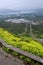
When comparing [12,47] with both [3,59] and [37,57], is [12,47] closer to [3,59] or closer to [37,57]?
[3,59]

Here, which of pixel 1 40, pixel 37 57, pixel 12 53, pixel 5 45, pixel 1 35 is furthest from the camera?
pixel 1 35

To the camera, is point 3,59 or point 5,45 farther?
point 5,45

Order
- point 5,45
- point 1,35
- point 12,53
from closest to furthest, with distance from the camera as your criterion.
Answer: point 12,53 < point 5,45 < point 1,35

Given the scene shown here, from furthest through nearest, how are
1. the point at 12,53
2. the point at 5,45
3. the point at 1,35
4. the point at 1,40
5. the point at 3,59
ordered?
the point at 1,35
the point at 1,40
the point at 5,45
the point at 12,53
the point at 3,59

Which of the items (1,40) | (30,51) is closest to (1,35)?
(1,40)

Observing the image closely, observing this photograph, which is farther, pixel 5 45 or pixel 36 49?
pixel 5 45

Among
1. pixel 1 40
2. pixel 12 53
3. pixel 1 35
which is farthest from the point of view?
pixel 1 35

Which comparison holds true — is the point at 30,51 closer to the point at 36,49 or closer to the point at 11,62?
the point at 36,49

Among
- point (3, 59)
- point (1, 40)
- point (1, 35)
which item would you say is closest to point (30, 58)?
point (3, 59)
